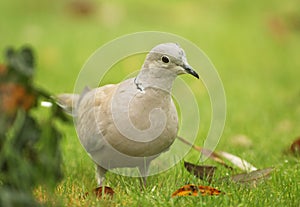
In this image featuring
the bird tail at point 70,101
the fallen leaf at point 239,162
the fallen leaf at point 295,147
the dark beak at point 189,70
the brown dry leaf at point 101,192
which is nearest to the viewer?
the brown dry leaf at point 101,192

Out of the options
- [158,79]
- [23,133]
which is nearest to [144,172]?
[158,79]

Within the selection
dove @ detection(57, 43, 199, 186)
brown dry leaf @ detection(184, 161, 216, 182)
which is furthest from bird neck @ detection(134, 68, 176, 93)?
brown dry leaf @ detection(184, 161, 216, 182)

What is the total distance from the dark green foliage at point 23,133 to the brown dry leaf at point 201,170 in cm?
124

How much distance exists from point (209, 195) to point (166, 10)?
7.52 m

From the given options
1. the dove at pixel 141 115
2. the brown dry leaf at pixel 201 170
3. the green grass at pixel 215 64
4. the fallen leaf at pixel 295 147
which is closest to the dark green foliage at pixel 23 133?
the green grass at pixel 215 64

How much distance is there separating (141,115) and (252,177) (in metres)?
0.71

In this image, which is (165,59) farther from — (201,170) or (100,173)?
(100,173)

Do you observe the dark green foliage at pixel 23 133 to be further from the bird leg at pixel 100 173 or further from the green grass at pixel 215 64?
the bird leg at pixel 100 173

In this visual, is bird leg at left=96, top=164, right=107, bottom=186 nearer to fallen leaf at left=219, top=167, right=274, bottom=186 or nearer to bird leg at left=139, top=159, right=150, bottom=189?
bird leg at left=139, top=159, right=150, bottom=189

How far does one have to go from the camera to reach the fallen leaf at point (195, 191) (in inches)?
120

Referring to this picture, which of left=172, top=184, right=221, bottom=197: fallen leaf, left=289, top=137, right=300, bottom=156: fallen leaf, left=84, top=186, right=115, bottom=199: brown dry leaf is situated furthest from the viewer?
left=289, top=137, right=300, bottom=156: fallen leaf

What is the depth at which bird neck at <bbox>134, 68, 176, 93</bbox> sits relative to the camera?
3.41 metres

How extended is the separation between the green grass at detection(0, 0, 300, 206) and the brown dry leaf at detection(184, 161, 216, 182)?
2.4 inches

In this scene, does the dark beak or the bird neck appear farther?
the bird neck
